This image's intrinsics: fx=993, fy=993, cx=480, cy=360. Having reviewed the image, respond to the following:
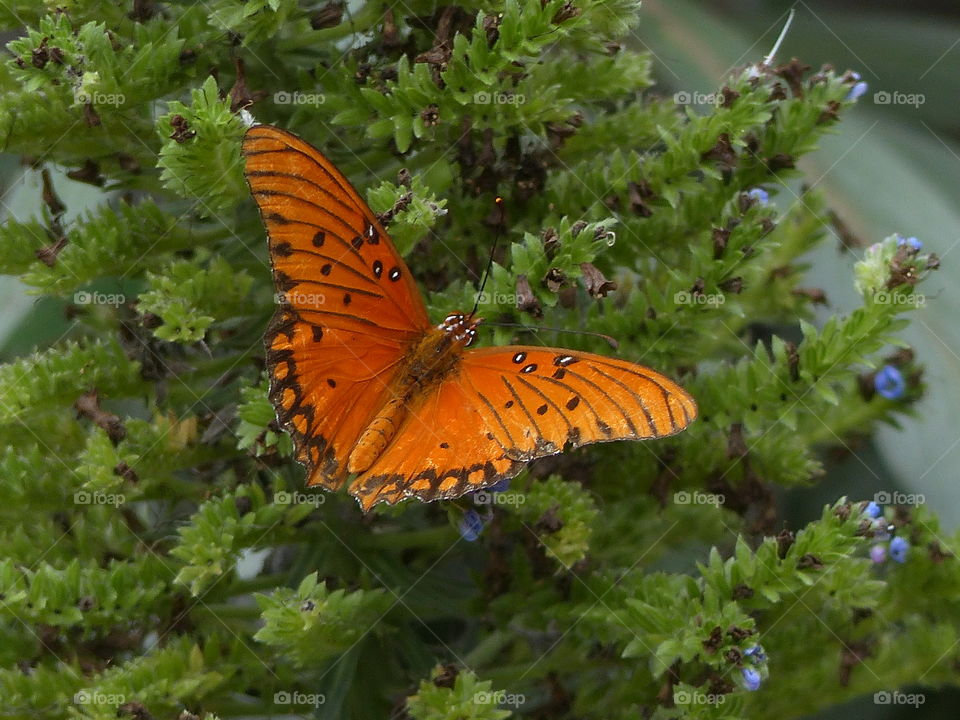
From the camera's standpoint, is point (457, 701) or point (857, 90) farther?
point (857, 90)

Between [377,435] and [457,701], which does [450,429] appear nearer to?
[377,435]

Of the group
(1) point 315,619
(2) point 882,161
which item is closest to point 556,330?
(1) point 315,619

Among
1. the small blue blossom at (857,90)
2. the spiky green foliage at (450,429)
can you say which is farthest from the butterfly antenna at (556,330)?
the small blue blossom at (857,90)

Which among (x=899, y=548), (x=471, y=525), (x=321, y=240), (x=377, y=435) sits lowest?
(x=899, y=548)

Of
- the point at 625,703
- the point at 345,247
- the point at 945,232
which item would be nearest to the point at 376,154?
the point at 345,247

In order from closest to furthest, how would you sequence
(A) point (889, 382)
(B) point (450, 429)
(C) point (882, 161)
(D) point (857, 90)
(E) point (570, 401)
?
(E) point (570, 401) → (B) point (450, 429) → (D) point (857, 90) → (A) point (889, 382) → (C) point (882, 161)

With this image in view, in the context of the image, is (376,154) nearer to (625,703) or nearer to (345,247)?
(345,247)

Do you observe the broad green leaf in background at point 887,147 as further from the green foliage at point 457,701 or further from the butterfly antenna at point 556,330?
the green foliage at point 457,701

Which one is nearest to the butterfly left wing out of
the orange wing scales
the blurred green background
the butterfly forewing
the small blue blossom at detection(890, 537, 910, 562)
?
the orange wing scales

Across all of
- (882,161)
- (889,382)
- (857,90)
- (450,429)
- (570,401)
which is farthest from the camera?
(882,161)
